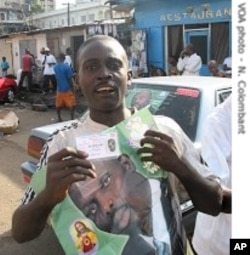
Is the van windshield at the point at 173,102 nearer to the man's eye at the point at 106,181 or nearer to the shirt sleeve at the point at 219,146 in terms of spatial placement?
the shirt sleeve at the point at 219,146

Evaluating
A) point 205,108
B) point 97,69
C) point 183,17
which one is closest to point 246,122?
point 97,69

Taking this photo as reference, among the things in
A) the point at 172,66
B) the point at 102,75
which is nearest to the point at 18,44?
the point at 172,66

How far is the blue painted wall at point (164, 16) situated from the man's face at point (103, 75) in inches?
389

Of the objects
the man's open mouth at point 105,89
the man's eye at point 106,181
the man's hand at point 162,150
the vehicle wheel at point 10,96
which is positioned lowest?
the vehicle wheel at point 10,96

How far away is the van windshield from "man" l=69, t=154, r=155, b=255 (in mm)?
2057

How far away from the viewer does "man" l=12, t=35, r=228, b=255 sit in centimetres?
112

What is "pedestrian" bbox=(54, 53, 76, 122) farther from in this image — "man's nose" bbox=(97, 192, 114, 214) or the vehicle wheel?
"man's nose" bbox=(97, 192, 114, 214)

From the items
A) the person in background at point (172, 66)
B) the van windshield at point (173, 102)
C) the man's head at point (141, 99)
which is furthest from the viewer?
the person in background at point (172, 66)

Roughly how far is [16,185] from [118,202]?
14.3 ft

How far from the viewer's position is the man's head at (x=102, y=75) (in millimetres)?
1261

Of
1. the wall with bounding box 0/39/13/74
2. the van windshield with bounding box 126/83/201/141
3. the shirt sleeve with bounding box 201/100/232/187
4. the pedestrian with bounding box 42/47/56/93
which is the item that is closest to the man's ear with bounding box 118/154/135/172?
the shirt sleeve with bounding box 201/100/232/187

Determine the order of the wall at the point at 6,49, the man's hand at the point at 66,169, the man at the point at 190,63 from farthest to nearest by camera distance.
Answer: the wall at the point at 6,49 → the man at the point at 190,63 → the man's hand at the point at 66,169

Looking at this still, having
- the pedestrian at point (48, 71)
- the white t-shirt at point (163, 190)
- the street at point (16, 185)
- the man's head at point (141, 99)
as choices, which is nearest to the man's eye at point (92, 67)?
the white t-shirt at point (163, 190)

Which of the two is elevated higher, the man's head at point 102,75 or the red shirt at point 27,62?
the man's head at point 102,75
